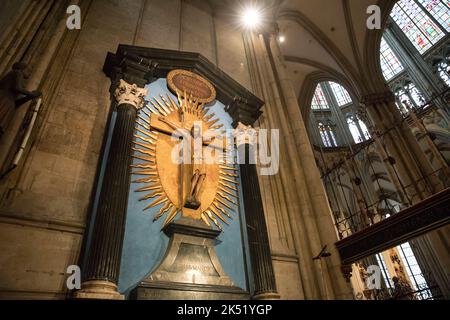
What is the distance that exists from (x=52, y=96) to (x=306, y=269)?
4.71 metres

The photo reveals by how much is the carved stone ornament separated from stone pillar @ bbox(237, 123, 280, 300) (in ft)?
6.41

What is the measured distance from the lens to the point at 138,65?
4.71m

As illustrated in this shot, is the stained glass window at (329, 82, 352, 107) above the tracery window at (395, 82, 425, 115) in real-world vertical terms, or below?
above

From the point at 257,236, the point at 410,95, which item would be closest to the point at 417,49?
the point at 410,95

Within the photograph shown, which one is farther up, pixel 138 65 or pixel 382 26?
pixel 382 26

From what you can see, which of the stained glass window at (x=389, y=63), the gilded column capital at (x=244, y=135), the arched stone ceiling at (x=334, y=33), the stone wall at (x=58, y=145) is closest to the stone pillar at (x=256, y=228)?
the gilded column capital at (x=244, y=135)

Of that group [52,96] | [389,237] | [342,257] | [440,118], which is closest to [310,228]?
[342,257]

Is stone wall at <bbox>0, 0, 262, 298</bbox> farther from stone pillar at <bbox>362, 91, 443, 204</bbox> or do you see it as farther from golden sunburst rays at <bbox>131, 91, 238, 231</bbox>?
stone pillar at <bbox>362, 91, 443, 204</bbox>

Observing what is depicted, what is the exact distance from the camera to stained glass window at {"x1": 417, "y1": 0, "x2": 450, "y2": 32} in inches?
648

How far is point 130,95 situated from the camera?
14.2 feet

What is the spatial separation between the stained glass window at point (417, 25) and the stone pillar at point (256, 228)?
1793 centimetres

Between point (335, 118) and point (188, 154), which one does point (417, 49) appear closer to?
point (335, 118)

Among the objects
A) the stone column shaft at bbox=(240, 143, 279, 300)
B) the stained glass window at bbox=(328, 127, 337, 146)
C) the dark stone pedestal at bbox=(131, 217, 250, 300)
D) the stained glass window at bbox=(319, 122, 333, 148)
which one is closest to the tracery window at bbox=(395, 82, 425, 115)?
the stained glass window at bbox=(328, 127, 337, 146)
